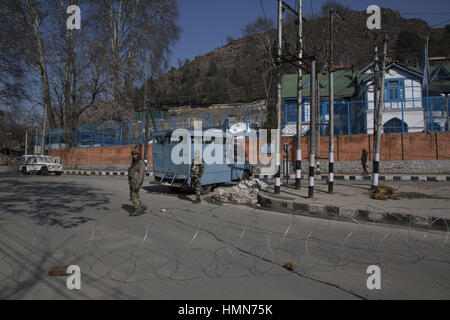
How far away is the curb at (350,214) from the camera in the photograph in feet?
22.9

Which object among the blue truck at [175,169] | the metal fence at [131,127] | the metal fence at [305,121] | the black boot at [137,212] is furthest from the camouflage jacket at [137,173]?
the metal fence at [131,127]

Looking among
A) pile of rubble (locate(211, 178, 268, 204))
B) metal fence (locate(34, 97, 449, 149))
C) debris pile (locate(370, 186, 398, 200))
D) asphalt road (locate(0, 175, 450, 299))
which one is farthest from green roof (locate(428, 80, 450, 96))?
asphalt road (locate(0, 175, 450, 299))

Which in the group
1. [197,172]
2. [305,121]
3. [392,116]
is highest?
[392,116]

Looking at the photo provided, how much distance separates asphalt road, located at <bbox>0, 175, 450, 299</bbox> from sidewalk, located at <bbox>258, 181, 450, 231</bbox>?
0.69 meters

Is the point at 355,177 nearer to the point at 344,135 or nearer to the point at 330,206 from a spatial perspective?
the point at 344,135

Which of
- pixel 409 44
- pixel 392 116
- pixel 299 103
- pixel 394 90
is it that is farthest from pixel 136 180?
pixel 409 44

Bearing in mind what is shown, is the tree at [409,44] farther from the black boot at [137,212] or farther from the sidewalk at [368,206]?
the black boot at [137,212]

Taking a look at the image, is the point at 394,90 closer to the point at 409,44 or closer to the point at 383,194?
the point at 383,194

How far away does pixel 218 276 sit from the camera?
13.2 ft

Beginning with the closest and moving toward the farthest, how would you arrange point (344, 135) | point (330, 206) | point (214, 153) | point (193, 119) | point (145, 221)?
1. point (145, 221)
2. point (330, 206)
3. point (214, 153)
4. point (344, 135)
5. point (193, 119)

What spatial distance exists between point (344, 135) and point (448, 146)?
5650mm

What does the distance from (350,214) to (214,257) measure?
485 centimetres

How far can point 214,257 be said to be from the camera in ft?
15.8

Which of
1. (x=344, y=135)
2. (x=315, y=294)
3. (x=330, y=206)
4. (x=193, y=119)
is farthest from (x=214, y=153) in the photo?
(x=193, y=119)
